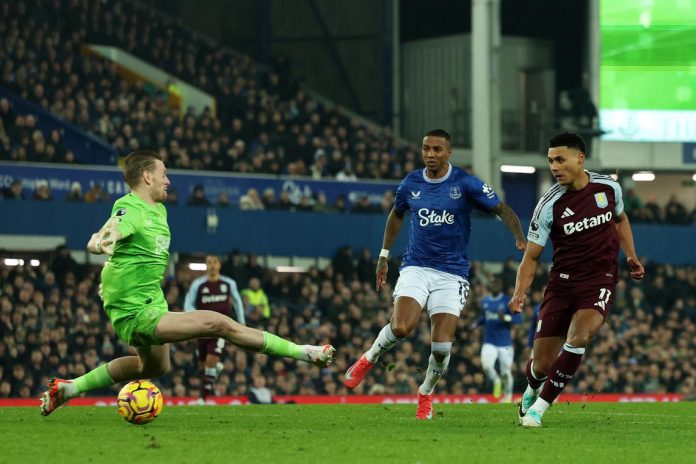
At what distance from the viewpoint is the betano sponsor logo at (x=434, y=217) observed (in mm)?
12812

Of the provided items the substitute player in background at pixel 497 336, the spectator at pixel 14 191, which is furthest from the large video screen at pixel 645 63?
the spectator at pixel 14 191

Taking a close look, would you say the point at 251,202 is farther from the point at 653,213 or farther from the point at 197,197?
the point at 653,213

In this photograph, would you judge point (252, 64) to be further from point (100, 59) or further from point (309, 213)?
point (309, 213)

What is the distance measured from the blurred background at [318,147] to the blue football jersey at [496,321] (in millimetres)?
2476

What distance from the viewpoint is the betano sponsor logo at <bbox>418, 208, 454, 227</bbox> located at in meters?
12.8

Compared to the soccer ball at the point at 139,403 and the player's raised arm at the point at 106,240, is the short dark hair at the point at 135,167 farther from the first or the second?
the soccer ball at the point at 139,403

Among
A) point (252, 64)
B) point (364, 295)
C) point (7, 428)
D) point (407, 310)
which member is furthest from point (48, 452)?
point (252, 64)

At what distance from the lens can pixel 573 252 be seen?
37.9 ft

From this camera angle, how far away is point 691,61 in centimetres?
4041

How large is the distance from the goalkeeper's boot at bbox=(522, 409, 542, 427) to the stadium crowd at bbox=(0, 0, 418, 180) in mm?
16393

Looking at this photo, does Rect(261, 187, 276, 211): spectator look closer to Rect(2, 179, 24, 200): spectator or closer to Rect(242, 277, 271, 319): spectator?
Rect(242, 277, 271, 319): spectator

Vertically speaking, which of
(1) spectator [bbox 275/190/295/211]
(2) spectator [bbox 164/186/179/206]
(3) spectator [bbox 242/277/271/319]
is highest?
(2) spectator [bbox 164/186/179/206]

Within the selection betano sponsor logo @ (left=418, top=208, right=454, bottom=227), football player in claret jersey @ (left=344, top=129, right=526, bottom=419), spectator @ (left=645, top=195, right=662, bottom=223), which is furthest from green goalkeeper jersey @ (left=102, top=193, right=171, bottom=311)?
spectator @ (left=645, top=195, right=662, bottom=223)

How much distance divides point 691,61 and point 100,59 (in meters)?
17.6
